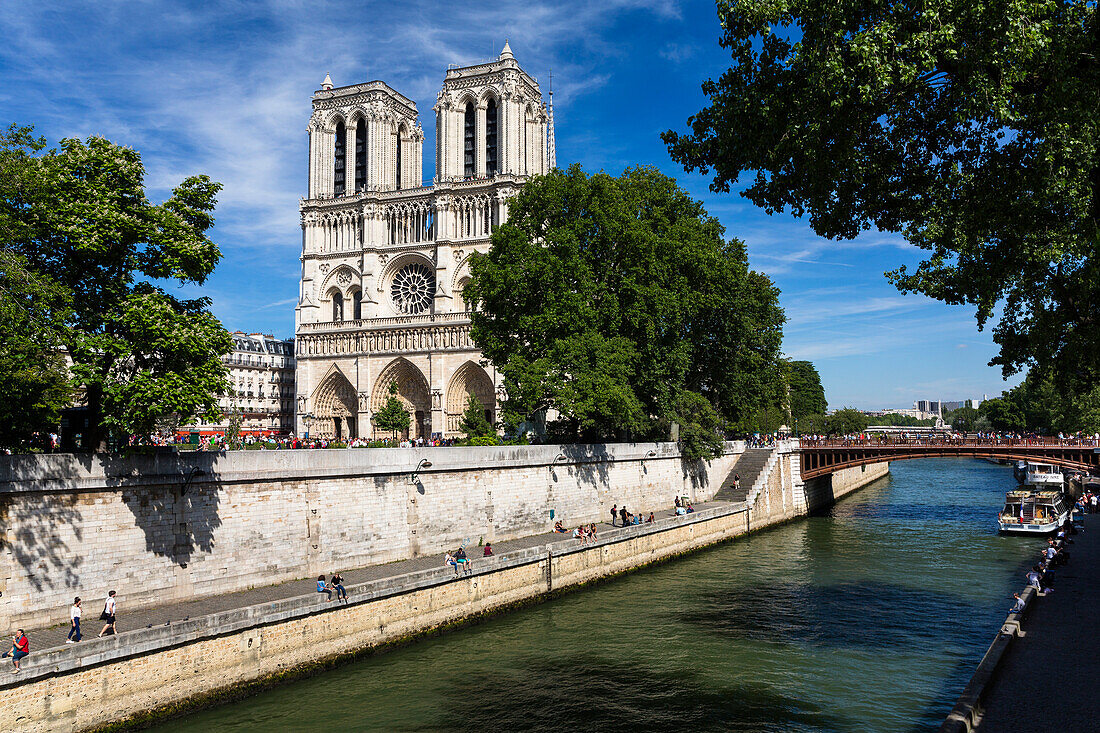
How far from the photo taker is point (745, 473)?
43812 mm

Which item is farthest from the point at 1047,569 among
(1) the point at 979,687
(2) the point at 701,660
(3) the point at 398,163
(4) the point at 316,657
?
(3) the point at 398,163

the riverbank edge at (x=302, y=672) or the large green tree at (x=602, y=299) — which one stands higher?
the large green tree at (x=602, y=299)

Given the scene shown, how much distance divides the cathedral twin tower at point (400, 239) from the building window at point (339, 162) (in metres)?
0.12

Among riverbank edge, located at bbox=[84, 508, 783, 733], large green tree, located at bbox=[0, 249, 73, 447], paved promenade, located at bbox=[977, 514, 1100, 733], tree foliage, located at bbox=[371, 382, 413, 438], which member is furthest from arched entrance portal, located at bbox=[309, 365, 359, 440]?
paved promenade, located at bbox=[977, 514, 1100, 733]

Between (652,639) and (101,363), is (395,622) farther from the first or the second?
(101,363)

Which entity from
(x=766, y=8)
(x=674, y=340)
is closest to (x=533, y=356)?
(x=674, y=340)

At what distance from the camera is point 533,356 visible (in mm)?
33219

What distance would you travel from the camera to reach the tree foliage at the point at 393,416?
58.0 metres

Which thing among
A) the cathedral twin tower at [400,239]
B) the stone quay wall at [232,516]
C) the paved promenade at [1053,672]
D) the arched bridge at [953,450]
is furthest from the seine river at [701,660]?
the cathedral twin tower at [400,239]

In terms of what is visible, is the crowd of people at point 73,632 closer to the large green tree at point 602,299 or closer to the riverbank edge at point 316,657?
the riverbank edge at point 316,657

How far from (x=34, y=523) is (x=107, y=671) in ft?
12.5

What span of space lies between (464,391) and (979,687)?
49819 millimetres

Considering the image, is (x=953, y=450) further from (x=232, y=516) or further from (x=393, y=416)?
(x=232, y=516)

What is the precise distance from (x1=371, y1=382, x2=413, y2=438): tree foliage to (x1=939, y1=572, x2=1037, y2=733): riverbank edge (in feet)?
149
